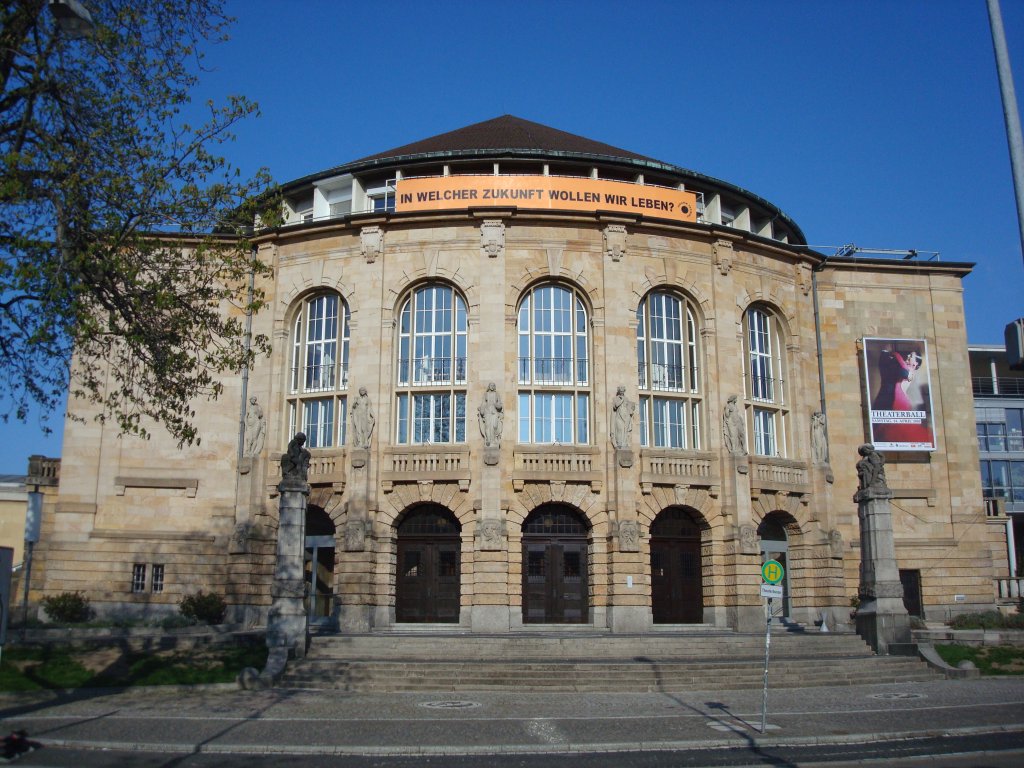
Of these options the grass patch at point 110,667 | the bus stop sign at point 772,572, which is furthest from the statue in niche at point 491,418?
the bus stop sign at point 772,572

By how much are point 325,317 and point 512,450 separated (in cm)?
946

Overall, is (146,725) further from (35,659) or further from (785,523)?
(785,523)

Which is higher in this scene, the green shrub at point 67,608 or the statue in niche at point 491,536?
the statue in niche at point 491,536

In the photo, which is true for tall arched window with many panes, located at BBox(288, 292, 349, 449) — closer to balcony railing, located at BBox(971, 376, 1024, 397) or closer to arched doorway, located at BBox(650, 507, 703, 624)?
arched doorway, located at BBox(650, 507, 703, 624)

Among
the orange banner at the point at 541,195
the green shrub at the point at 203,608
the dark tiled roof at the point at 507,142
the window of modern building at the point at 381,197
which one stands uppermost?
the dark tiled roof at the point at 507,142

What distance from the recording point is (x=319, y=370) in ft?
117

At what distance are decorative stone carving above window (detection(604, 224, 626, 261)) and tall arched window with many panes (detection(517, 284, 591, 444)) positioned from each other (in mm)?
2024

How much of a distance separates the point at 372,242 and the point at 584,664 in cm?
1865

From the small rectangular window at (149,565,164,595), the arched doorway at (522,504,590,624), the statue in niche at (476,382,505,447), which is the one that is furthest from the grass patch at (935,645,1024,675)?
the small rectangular window at (149,565,164,595)

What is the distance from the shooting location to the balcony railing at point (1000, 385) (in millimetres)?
62175

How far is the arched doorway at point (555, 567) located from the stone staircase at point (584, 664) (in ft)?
20.5

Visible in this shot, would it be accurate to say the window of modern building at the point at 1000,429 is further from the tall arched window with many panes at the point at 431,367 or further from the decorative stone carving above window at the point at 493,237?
the tall arched window with many panes at the point at 431,367

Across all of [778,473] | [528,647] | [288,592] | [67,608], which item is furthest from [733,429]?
[67,608]

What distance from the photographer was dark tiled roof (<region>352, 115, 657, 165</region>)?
3884 centimetres
